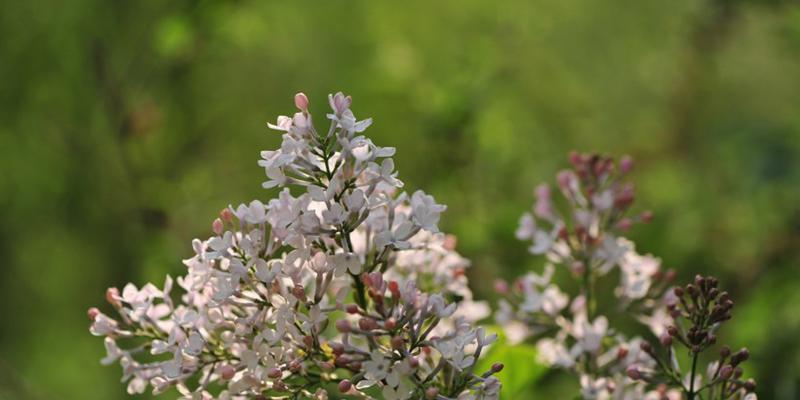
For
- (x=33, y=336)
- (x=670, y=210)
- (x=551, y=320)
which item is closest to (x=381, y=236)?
(x=551, y=320)

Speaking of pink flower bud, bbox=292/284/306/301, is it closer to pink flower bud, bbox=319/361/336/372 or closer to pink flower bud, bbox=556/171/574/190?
pink flower bud, bbox=319/361/336/372

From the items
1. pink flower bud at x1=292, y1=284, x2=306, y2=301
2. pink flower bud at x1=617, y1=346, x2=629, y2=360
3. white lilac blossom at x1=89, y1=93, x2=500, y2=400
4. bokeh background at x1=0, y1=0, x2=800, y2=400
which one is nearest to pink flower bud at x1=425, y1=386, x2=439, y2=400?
white lilac blossom at x1=89, y1=93, x2=500, y2=400

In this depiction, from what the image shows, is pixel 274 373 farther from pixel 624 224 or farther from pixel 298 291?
pixel 624 224

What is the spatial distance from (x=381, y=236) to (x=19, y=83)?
1668 millimetres

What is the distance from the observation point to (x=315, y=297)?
63 centimetres

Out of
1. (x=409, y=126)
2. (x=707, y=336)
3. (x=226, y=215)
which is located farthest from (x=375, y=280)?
(x=409, y=126)

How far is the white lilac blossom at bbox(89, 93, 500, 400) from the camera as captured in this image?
592 millimetres

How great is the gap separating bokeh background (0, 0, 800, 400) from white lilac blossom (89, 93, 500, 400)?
50cm

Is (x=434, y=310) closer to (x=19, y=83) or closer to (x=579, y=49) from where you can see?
(x=19, y=83)

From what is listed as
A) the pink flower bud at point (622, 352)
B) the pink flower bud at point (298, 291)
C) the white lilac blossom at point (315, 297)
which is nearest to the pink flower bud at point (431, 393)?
the white lilac blossom at point (315, 297)

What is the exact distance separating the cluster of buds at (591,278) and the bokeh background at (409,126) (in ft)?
0.78

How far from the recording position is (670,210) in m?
1.67

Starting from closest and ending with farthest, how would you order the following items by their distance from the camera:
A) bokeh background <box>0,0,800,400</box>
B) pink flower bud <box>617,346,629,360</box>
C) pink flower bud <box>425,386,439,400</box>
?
pink flower bud <box>425,386,439,400</box>
pink flower bud <box>617,346,629,360</box>
bokeh background <box>0,0,800,400</box>

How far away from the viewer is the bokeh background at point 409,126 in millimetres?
1524
